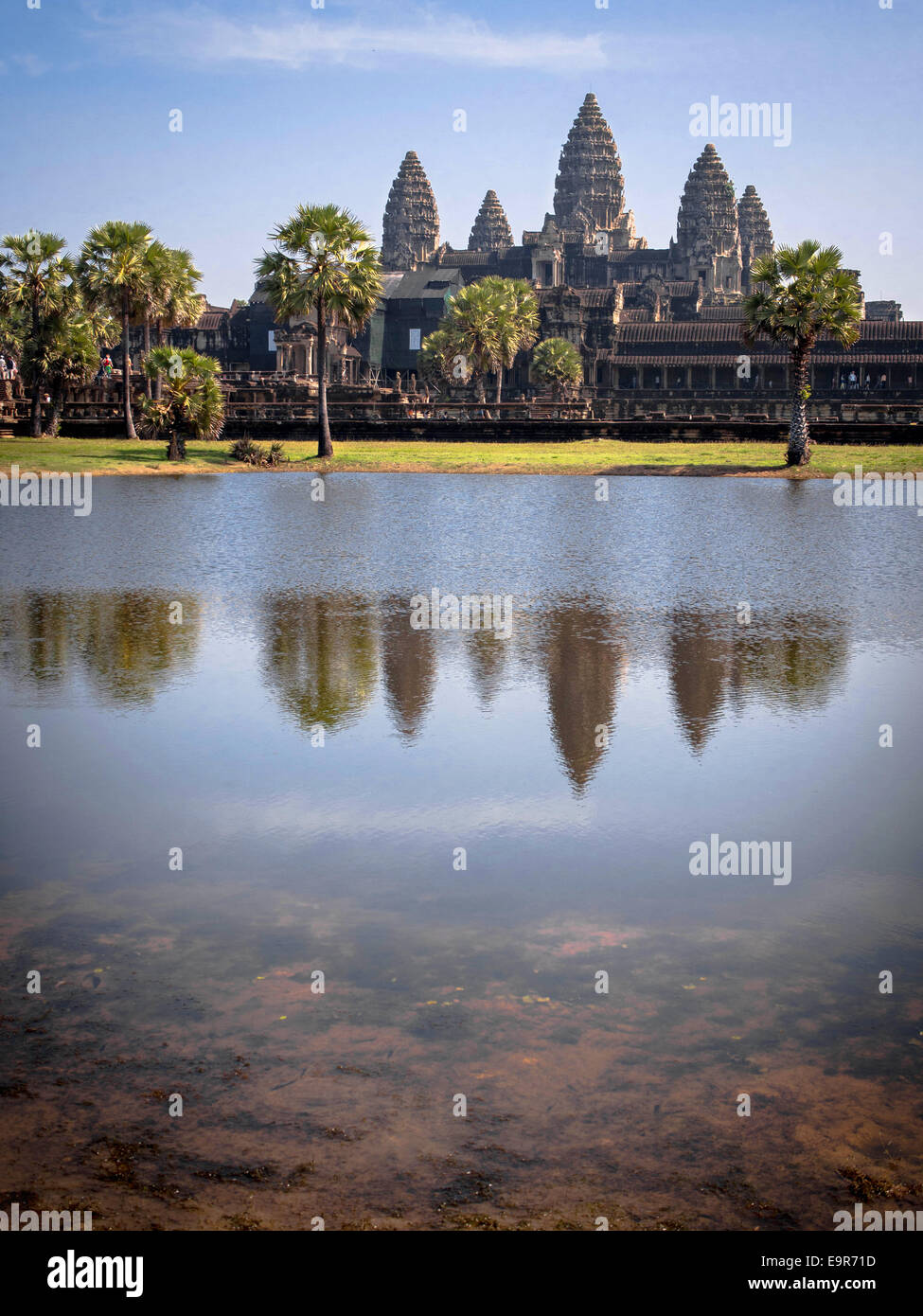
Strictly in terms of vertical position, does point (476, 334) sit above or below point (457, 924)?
above

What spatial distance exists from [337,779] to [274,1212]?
4.76 meters

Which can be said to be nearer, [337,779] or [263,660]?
[337,779]

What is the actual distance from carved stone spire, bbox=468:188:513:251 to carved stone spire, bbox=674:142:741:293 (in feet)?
68.0

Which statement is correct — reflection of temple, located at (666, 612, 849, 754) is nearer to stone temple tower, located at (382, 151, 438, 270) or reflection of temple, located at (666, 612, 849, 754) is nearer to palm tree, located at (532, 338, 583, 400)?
palm tree, located at (532, 338, 583, 400)

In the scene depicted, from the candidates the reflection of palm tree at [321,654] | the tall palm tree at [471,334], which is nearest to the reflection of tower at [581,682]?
the reflection of palm tree at [321,654]

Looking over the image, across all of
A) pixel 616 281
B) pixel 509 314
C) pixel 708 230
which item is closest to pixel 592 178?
pixel 616 281

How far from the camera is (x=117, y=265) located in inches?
1996

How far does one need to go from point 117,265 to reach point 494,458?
17260 millimetres

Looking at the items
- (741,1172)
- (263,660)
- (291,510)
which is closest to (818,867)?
(741,1172)

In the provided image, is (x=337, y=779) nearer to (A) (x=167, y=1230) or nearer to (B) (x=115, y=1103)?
(B) (x=115, y=1103)

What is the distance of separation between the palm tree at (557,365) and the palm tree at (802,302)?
4162 cm

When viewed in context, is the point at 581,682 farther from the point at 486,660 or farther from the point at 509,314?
the point at 509,314
